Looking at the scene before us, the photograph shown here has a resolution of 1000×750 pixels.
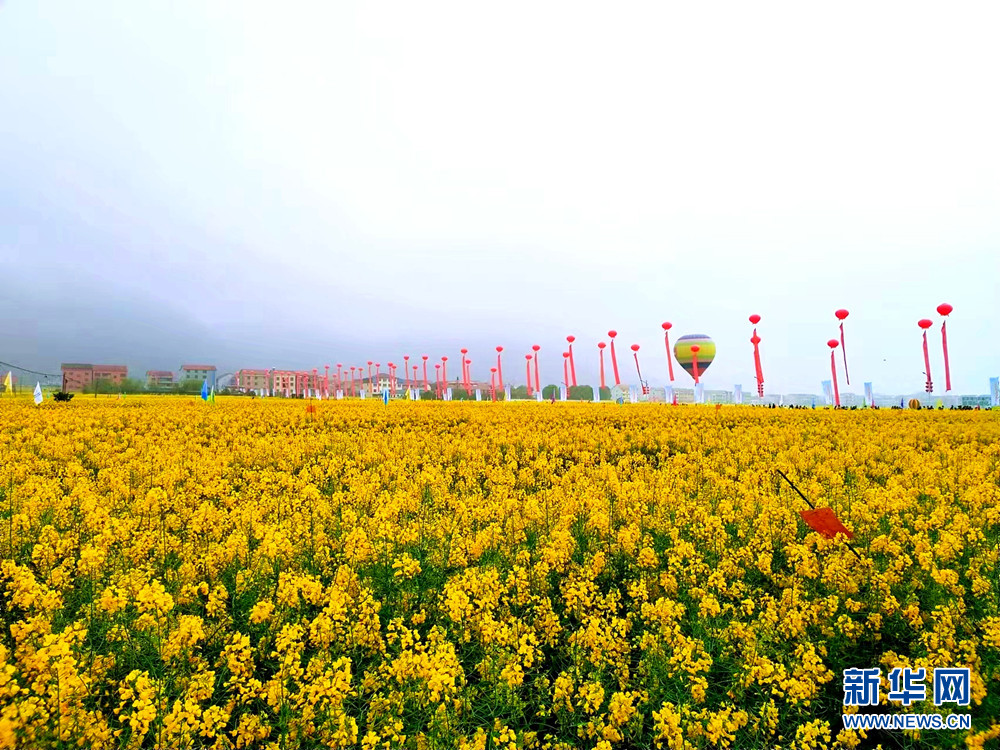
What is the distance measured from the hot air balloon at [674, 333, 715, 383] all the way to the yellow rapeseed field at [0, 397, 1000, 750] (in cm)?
4473

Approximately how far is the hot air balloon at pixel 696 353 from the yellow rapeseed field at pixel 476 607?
44.7 m

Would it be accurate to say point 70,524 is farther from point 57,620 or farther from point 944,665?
point 944,665

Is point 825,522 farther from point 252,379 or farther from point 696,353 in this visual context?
point 252,379

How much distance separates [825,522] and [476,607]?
11.0 feet

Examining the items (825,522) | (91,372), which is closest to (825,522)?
(825,522)

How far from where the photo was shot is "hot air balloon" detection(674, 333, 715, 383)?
167 feet

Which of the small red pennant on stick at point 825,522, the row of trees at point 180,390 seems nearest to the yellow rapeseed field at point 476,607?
the small red pennant on stick at point 825,522

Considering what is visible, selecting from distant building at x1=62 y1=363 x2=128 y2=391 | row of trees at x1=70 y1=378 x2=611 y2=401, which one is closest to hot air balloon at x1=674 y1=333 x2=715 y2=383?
row of trees at x1=70 y1=378 x2=611 y2=401

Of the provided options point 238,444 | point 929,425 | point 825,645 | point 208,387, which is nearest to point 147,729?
point 825,645

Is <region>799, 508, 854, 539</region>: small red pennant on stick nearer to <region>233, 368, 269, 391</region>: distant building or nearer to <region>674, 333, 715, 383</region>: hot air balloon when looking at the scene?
<region>674, 333, 715, 383</region>: hot air balloon

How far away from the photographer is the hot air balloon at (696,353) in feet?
167

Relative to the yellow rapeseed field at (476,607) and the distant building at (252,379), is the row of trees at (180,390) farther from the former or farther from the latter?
the distant building at (252,379)

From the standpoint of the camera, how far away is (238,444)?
11.1 metres

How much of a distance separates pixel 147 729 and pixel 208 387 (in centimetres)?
2857
